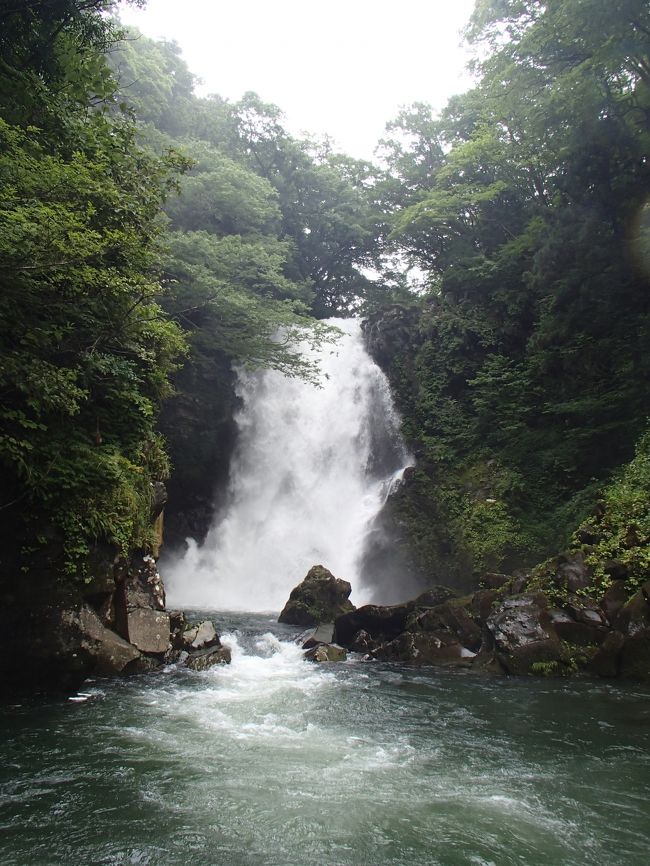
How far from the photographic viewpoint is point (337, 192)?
27.4m

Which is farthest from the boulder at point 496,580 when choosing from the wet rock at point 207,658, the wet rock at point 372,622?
the wet rock at point 207,658

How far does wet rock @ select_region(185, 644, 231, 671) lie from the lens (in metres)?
8.44

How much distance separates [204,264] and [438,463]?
938 centimetres

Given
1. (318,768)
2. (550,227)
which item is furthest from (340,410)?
(318,768)

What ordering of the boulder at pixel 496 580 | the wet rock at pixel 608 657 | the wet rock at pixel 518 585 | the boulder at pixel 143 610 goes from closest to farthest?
1. the boulder at pixel 143 610
2. the wet rock at pixel 608 657
3. the wet rock at pixel 518 585
4. the boulder at pixel 496 580

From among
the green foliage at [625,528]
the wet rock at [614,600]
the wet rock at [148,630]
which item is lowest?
the wet rock at [148,630]

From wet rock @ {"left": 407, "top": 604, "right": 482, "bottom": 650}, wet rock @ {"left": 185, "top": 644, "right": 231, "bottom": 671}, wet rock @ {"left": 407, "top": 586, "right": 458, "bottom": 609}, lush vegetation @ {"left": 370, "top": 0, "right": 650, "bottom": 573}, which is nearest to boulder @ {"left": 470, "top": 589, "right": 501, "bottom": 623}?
wet rock @ {"left": 407, "top": 604, "right": 482, "bottom": 650}

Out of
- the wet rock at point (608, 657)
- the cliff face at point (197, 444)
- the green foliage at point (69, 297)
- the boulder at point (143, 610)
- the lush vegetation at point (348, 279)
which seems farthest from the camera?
the cliff face at point (197, 444)

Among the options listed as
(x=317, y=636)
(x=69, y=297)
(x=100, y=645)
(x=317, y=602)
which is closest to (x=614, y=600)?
(x=317, y=636)

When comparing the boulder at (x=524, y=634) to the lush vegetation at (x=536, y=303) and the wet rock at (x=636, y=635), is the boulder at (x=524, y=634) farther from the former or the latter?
the lush vegetation at (x=536, y=303)

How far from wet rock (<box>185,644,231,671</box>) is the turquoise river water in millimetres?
489

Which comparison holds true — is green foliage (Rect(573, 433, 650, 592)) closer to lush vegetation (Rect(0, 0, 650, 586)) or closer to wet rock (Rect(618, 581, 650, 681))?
lush vegetation (Rect(0, 0, 650, 586))

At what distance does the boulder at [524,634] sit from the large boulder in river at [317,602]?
14.8 feet

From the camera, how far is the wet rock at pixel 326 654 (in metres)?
9.83
